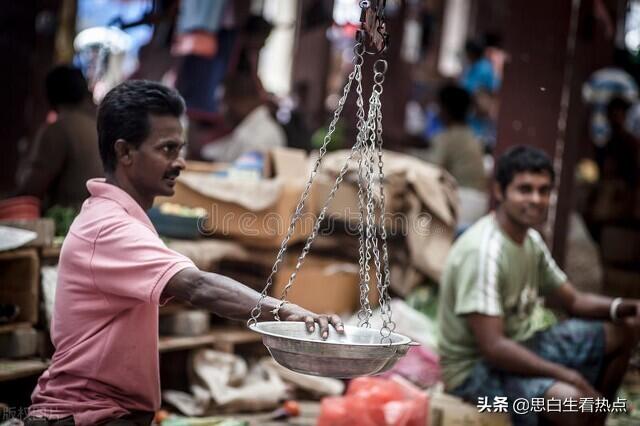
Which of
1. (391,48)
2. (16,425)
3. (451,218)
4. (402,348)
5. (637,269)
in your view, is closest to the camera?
(402,348)

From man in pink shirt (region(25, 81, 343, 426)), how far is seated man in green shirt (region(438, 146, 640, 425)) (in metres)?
1.74

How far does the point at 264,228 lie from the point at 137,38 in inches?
206

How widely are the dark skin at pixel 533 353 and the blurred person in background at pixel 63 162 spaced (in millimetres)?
2376

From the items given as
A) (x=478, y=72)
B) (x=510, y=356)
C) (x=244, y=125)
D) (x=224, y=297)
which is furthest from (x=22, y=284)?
(x=478, y=72)

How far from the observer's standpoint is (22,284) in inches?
156

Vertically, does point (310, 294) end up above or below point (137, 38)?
below

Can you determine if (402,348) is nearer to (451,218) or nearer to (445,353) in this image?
(445,353)

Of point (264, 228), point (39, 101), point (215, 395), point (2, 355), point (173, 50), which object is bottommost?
point (215, 395)

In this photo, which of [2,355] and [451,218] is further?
[451,218]

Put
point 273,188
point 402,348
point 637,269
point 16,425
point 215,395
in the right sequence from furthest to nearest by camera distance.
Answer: point 637,269 → point 273,188 → point 215,395 → point 16,425 → point 402,348

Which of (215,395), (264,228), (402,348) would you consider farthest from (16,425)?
(264,228)

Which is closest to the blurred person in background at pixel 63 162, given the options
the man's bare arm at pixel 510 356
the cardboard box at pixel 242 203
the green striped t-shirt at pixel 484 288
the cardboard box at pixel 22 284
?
the cardboard box at pixel 242 203

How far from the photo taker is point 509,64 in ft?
18.3

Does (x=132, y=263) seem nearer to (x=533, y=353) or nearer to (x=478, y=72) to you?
(x=533, y=353)
